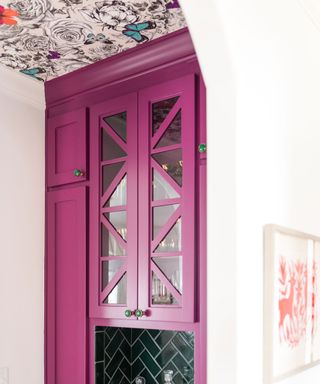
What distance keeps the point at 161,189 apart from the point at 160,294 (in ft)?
1.48

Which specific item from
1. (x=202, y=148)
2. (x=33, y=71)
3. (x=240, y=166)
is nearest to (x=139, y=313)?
(x=202, y=148)

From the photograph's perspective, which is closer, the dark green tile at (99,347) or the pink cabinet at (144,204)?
the pink cabinet at (144,204)

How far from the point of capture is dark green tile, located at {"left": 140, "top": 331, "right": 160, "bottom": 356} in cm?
273

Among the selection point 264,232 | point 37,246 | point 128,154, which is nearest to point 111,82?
point 128,154

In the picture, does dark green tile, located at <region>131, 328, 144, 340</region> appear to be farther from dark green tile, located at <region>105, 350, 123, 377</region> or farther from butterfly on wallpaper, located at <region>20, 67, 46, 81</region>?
butterfly on wallpaper, located at <region>20, 67, 46, 81</region>

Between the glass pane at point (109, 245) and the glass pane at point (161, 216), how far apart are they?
0.22 m

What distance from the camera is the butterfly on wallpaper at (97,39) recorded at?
7.37ft

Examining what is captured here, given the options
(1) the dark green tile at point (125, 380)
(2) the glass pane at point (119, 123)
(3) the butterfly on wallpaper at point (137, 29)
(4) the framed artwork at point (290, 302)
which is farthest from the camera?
(1) the dark green tile at point (125, 380)

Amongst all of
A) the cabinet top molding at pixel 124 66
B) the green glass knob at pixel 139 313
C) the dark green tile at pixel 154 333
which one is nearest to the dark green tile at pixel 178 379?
the dark green tile at pixel 154 333

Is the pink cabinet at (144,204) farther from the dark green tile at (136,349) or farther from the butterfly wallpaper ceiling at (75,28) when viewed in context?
the dark green tile at (136,349)

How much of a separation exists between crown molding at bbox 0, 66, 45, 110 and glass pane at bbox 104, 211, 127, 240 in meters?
0.76

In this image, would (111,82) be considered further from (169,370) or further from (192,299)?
(169,370)

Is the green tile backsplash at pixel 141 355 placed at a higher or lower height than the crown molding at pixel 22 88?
lower

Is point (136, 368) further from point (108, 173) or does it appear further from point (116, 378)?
point (108, 173)
